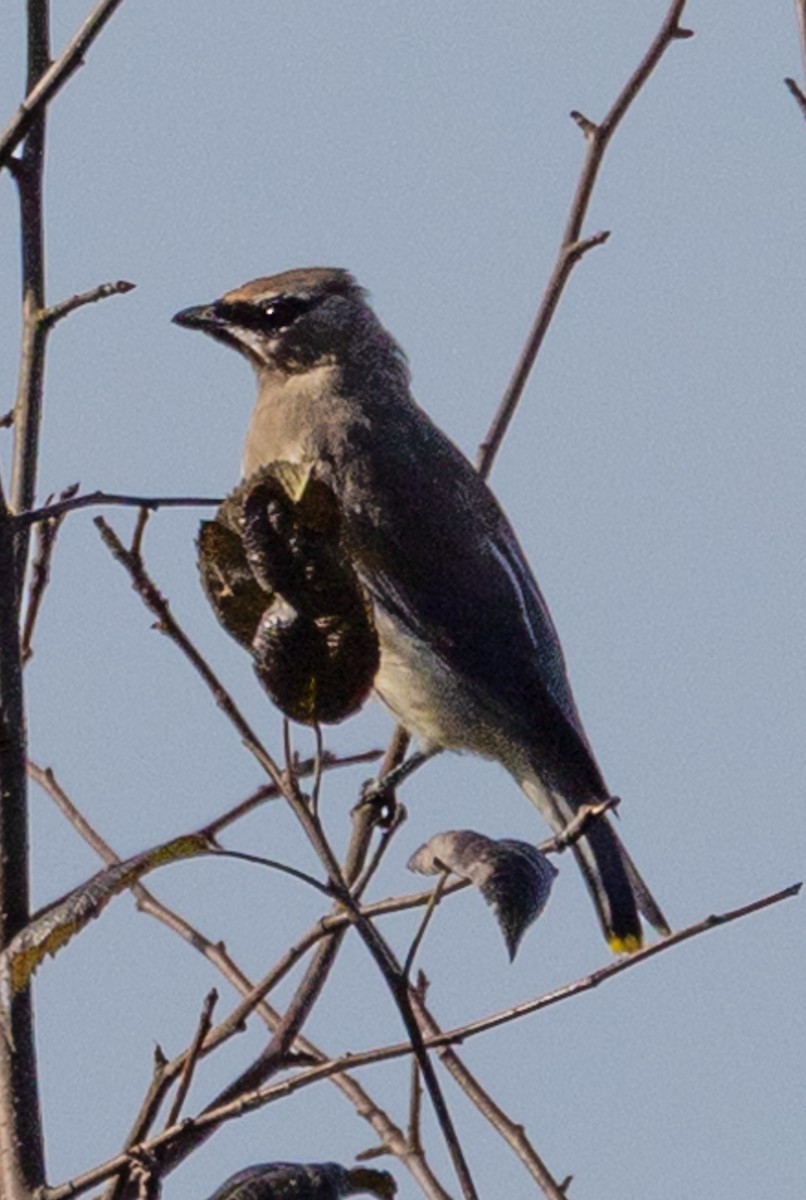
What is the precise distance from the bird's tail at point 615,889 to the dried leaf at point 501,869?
3085 mm

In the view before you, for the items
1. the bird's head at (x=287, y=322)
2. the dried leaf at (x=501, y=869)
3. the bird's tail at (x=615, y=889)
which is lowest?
the bird's tail at (x=615, y=889)

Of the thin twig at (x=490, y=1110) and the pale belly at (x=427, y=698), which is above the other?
the pale belly at (x=427, y=698)

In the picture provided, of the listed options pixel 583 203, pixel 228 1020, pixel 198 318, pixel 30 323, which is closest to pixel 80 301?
pixel 30 323

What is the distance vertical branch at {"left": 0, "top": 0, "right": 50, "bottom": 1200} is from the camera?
2.26 meters

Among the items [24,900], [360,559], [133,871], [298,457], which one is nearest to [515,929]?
[133,871]

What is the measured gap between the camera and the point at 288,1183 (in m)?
Result: 2.05

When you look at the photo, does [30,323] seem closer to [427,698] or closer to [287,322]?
[427,698]

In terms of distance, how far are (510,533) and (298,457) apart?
63cm

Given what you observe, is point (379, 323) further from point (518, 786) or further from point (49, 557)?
point (49, 557)

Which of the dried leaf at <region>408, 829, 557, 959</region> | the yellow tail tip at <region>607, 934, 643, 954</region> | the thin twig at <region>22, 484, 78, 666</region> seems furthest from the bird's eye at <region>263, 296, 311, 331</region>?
the dried leaf at <region>408, 829, 557, 959</region>

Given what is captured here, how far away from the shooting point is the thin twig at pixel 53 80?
2.51m

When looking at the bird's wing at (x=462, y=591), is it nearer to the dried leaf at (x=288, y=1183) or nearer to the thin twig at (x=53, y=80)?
the thin twig at (x=53, y=80)

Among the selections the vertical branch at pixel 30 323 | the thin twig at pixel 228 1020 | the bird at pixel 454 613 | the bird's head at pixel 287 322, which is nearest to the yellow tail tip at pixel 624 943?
the bird at pixel 454 613

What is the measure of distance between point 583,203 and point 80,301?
5.06 ft
